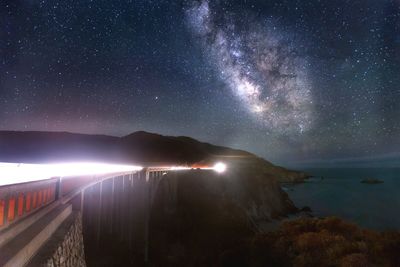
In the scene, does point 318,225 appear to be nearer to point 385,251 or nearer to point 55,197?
point 385,251

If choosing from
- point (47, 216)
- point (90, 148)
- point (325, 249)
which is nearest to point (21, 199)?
point (47, 216)

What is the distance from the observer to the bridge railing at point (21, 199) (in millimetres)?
4570

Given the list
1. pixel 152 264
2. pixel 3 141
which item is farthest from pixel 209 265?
pixel 3 141

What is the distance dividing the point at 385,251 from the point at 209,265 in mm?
15352

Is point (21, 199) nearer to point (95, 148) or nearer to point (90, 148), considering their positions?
point (95, 148)

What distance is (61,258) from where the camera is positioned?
6.39 m

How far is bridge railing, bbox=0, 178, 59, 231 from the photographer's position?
457 cm

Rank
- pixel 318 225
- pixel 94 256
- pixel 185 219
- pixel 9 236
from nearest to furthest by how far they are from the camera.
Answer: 1. pixel 9 236
2. pixel 94 256
3. pixel 318 225
4. pixel 185 219

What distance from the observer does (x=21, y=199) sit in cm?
529

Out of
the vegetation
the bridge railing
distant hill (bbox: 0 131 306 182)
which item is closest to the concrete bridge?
the bridge railing

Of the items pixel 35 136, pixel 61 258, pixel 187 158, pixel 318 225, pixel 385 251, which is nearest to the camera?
pixel 61 258

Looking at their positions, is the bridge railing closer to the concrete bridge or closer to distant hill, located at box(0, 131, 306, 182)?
the concrete bridge

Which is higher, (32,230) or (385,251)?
(32,230)

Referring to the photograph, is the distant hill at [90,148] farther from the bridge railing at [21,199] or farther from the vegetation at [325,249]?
the bridge railing at [21,199]
